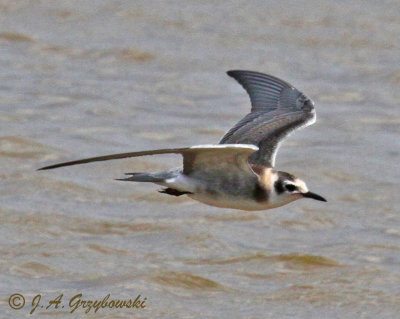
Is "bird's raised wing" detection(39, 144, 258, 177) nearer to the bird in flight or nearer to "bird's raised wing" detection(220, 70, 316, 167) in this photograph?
the bird in flight

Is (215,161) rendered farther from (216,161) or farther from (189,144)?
(189,144)

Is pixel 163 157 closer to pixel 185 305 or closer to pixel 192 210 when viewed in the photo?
pixel 192 210

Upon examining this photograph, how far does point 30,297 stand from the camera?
1159 centimetres

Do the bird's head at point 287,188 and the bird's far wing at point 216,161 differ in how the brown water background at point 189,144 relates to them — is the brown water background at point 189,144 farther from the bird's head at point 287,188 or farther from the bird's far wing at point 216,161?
the bird's far wing at point 216,161

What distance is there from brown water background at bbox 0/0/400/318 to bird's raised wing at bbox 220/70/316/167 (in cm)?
184

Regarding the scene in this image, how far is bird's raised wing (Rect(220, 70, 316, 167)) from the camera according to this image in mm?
10547

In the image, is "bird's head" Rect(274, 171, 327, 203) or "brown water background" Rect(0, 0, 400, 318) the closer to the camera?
"bird's head" Rect(274, 171, 327, 203)

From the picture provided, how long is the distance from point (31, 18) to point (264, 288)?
28.7ft

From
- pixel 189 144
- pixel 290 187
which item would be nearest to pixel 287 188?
pixel 290 187

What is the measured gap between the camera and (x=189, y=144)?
1523 centimetres

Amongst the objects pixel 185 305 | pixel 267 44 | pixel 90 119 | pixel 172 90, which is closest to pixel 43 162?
pixel 90 119

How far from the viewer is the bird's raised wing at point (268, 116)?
1055 centimetres

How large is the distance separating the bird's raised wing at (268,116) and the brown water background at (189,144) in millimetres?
1840

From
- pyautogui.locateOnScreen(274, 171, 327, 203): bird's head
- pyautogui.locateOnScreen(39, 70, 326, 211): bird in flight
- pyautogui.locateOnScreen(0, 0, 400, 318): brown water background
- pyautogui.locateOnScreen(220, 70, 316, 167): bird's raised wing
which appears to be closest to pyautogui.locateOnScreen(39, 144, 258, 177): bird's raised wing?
pyautogui.locateOnScreen(39, 70, 326, 211): bird in flight
